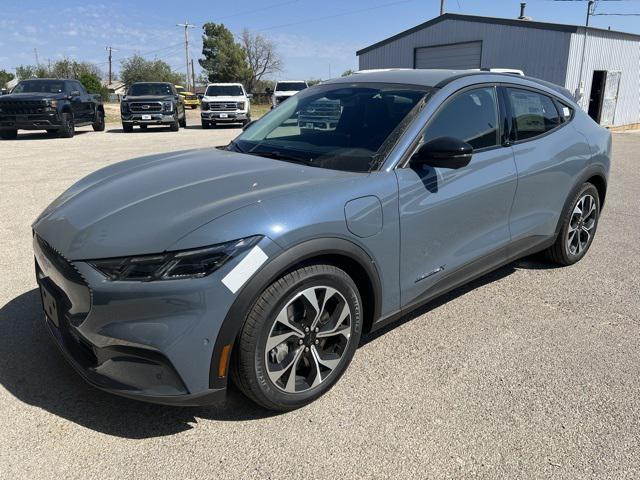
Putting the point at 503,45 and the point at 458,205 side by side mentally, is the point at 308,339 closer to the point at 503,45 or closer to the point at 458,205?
the point at 458,205

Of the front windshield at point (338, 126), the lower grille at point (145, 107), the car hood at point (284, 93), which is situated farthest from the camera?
the car hood at point (284, 93)

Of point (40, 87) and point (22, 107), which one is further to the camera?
point (40, 87)

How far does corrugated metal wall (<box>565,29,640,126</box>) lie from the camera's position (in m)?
19.8

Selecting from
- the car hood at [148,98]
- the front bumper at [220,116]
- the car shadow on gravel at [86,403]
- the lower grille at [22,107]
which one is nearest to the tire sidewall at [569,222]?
the car shadow on gravel at [86,403]

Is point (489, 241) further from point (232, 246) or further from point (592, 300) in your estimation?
point (232, 246)

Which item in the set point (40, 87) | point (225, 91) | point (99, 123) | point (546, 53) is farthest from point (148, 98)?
point (546, 53)

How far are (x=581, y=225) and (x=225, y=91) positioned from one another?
64.0ft

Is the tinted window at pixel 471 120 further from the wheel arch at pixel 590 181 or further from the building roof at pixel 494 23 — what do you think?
the building roof at pixel 494 23

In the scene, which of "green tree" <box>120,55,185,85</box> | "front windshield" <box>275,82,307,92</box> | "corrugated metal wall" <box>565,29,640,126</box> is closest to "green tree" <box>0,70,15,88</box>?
"green tree" <box>120,55,185,85</box>

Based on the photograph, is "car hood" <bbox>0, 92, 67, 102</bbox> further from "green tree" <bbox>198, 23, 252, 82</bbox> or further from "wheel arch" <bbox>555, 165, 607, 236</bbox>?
"green tree" <bbox>198, 23, 252, 82</bbox>

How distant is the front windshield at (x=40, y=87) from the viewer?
1675 cm

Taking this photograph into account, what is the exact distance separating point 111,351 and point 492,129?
109 inches

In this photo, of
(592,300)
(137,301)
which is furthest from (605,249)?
(137,301)

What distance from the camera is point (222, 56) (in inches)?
2822
